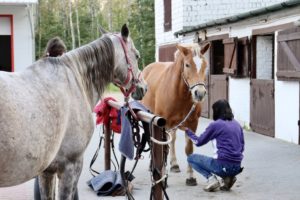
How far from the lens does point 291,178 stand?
805cm

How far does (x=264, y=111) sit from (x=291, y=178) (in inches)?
201

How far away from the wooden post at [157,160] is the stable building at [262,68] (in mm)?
6175

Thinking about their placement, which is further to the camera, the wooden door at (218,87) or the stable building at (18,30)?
the stable building at (18,30)

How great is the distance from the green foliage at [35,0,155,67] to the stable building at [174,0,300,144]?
17310 mm

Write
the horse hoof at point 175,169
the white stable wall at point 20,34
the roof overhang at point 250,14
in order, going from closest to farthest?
the horse hoof at point 175,169
the roof overhang at point 250,14
the white stable wall at point 20,34

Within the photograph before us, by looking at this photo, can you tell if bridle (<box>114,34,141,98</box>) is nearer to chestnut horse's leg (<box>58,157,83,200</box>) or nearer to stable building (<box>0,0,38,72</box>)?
chestnut horse's leg (<box>58,157,83,200</box>)

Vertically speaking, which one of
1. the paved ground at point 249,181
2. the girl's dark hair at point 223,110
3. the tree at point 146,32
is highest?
the tree at point 146,32

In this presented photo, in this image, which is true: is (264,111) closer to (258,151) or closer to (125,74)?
(258,151)

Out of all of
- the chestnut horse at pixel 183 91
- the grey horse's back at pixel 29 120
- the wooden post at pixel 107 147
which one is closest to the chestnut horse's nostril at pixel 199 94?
the chestnut horse at pixel 183 91

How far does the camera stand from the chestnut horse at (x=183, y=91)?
7.18 meters

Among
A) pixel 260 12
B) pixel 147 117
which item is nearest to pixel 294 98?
pixel 260 12

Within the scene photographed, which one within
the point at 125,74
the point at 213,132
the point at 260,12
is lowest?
the point at 213,132

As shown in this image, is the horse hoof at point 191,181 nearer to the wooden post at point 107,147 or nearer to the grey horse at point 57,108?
the wooden post at point 107,147

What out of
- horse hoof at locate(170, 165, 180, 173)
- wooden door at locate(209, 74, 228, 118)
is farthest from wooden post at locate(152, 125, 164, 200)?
wooden door at locate(209, 74, 228, 118)
